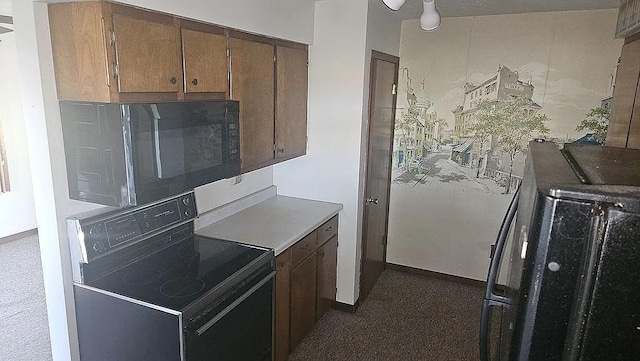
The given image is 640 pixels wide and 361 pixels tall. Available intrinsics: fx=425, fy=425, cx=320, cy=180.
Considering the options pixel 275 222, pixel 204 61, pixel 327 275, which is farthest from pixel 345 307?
pixel 204 61

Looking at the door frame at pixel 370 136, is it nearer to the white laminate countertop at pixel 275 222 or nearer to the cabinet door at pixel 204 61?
the white laminate countertop at pixel 275 222

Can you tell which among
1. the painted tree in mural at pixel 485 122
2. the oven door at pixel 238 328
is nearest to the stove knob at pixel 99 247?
the oven door at pixel 238 328

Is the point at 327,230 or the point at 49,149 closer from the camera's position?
the point at 49,149

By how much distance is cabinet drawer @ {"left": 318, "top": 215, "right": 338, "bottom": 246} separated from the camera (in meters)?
2.95

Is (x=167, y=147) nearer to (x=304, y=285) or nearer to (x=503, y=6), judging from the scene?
(x=304, y=285)

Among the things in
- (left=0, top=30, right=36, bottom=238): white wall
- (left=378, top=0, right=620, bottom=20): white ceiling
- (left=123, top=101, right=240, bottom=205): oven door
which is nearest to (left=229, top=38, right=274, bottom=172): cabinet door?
(left=123, top=101, right=240, bottom=205): oven door

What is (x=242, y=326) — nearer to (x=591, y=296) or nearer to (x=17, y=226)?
(x=591, y=296)

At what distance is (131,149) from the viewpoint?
1631 millimetres

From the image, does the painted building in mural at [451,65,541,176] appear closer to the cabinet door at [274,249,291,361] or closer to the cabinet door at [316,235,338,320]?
the cabinet door at [316,235,338,320]

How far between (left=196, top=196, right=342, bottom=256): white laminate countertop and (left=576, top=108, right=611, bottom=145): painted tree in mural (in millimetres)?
2006

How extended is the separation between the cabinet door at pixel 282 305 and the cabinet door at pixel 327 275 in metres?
0.44

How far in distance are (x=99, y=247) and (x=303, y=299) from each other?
4.53 ft

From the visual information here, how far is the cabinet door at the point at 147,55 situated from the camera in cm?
165

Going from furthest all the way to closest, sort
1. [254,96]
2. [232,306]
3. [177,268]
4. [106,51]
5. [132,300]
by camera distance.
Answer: [254,96]
[177,268]
[232,306]
[132,300]
[106,51]
